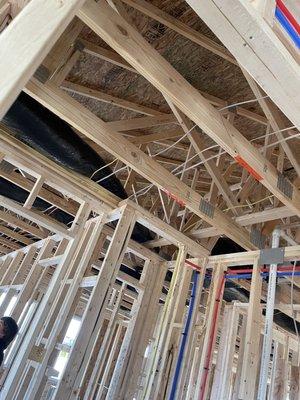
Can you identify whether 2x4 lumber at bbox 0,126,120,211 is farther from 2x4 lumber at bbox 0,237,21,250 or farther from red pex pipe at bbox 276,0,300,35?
2x4 lumber at bbox 0,237,21,250

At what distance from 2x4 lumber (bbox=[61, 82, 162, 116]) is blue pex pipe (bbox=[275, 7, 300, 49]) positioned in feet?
8.07

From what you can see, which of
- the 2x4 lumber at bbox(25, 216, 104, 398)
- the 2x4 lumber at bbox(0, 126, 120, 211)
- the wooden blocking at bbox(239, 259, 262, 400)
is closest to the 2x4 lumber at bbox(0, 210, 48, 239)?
the 2x4 lumber at bbox(25, 216, 104, 398)

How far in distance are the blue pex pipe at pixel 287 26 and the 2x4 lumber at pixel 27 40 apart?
83cm

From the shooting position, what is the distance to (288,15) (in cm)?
137

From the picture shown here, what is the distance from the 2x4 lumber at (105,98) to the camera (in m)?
3.51

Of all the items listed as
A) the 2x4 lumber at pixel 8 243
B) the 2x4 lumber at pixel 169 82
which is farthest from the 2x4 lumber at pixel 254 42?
the 2x4 lumber at pixel 8 243

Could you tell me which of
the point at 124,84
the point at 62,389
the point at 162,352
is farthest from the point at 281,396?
the point at 124,84

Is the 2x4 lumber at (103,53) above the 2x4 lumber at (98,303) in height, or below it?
above

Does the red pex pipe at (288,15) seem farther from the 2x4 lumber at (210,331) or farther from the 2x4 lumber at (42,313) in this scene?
the 2x4 lumber at (210,331)

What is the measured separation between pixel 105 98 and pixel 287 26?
8.30 ft

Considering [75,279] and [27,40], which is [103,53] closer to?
[75,279]

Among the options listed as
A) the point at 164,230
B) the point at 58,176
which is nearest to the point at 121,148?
the point at 58,176

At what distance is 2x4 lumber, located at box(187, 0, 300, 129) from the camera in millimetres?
1242

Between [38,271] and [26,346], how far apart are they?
1.73m
